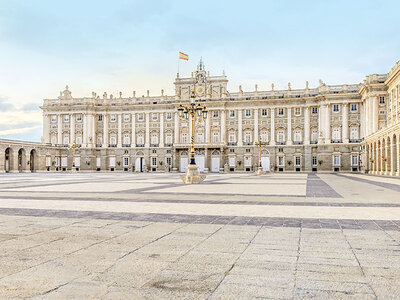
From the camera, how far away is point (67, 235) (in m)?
6.95

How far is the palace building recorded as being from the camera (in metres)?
63.6

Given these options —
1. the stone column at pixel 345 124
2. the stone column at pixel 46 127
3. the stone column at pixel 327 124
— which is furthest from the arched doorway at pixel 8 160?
the stone column at pixel 345 124

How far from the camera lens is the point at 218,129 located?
7100 cm

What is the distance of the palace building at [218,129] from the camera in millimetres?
63625

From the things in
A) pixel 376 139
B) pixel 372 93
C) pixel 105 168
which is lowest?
pixel 105 168

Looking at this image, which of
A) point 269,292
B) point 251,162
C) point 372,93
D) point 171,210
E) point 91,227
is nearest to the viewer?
point 269,292

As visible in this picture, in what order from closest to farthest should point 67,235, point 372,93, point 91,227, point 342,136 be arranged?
point 67,235, point 91,227, point 372,93, point 342,136

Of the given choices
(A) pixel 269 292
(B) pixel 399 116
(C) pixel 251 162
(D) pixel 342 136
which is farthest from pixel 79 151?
(A) pixel 269 292

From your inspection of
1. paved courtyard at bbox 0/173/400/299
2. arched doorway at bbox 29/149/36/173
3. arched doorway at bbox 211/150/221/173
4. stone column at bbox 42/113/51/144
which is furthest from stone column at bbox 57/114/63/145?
paved courtyard at bbox 0/173/400/299

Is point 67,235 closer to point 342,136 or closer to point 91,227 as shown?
point 91,227

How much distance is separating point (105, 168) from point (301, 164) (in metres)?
37.6

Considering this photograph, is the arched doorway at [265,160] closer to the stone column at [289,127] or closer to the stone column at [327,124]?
the stone column at [289,127]

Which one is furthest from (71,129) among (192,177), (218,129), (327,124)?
(192,177)

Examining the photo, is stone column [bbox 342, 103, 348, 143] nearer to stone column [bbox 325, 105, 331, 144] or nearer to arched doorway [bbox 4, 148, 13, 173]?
stone column [bbox 325, 105, 331, 144]
